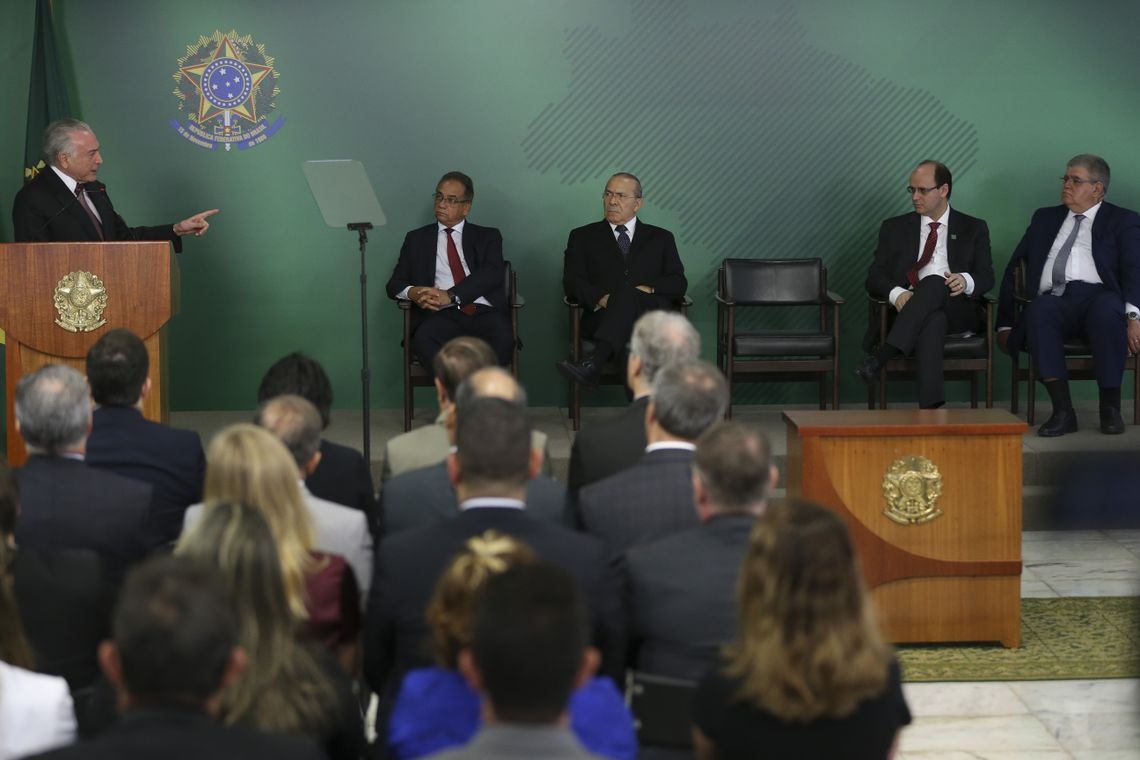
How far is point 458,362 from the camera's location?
411cm

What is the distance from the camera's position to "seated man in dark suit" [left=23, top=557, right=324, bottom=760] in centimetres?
182

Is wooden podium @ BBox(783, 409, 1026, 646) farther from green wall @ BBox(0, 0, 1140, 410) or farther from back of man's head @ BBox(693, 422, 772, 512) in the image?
green wall @ BBox(0, 0, 1140, 410)

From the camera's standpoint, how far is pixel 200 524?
250 cm

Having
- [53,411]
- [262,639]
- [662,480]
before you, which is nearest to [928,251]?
[662,480]

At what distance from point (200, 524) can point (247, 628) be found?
0.72 feet

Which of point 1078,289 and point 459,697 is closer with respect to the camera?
point 459,697

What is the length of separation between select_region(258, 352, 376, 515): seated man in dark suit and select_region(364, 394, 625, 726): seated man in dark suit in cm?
102

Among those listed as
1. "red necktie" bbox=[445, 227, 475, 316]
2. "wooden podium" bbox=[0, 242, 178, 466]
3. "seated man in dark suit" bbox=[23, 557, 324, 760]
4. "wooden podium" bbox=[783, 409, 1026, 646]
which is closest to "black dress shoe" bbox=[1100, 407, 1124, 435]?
"wooden podium" bbox=[783, 409, 1026, 646]

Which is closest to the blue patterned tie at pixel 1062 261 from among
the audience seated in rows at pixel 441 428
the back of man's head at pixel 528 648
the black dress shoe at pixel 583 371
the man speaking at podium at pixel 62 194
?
the black dress shoe at pixel 583 371

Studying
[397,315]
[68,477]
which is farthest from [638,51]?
[68,477]

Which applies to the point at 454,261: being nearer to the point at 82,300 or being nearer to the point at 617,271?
the point at 617,271

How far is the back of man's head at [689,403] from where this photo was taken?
11.5 ft

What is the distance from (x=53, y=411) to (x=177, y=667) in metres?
1.70

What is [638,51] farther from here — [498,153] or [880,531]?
[880,531]
